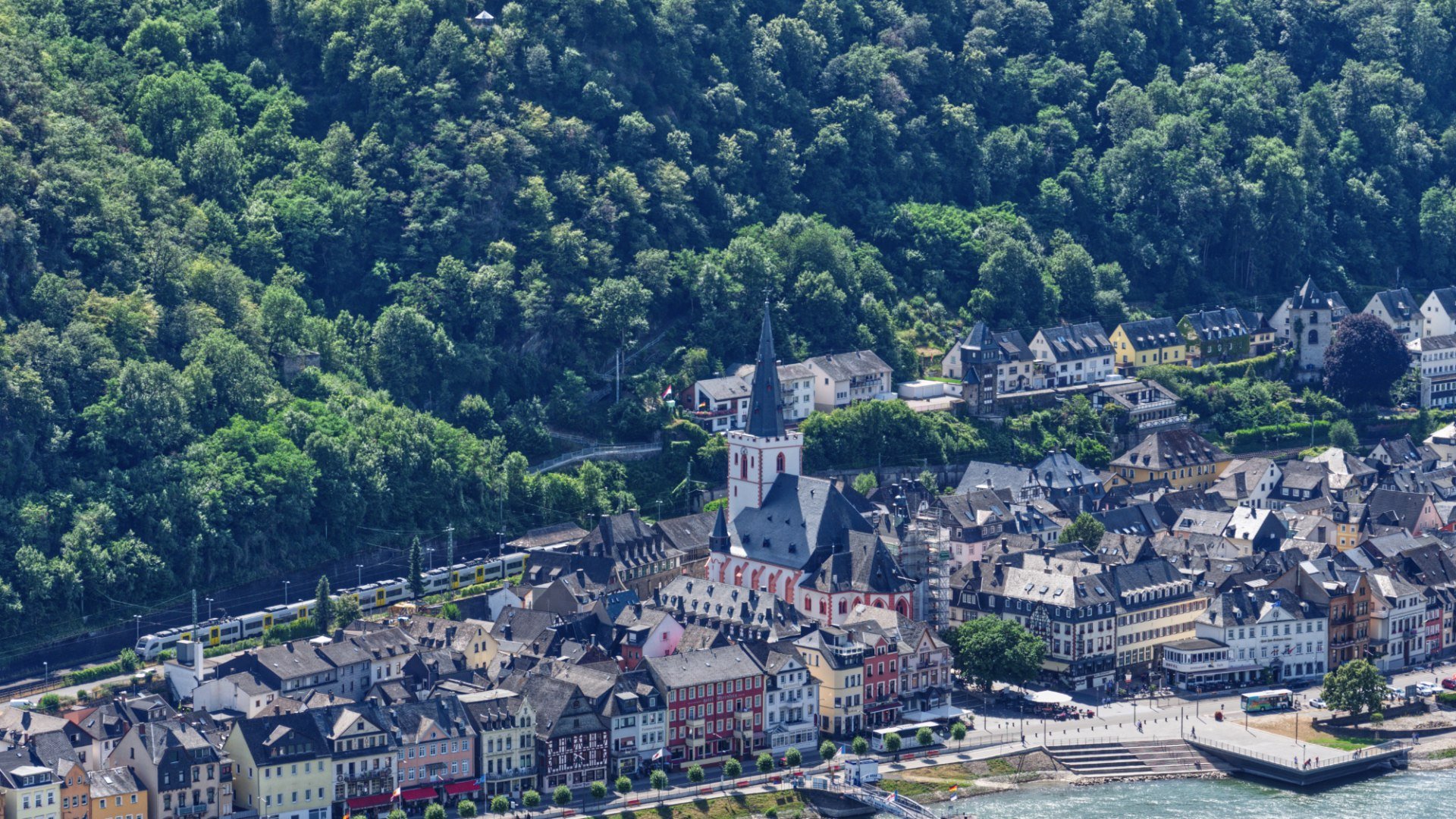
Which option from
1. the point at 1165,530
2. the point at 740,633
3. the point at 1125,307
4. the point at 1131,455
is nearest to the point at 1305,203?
the point at 1125,307

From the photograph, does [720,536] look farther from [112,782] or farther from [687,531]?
[112,782]

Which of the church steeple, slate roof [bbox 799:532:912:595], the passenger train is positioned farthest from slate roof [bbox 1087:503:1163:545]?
the passenger train

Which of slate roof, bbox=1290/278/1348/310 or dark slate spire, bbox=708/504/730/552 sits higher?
slate roof, bbox=1290/278/1348/310

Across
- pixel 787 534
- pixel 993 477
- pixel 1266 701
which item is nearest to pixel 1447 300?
pixel 993 477

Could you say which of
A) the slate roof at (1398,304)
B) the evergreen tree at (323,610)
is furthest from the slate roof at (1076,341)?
the evergreen tree at (323,610)

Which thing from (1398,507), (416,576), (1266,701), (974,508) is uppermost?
(974,508)

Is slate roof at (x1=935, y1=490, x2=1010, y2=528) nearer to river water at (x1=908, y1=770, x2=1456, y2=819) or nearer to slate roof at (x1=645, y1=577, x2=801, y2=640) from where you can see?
slate roof at (x1=645, y1=577, x2=801, y2=640)
